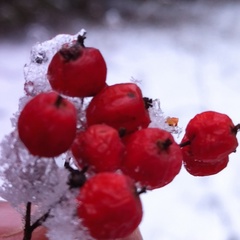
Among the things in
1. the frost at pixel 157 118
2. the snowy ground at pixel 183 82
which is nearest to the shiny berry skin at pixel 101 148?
the frost at pixel 157 118

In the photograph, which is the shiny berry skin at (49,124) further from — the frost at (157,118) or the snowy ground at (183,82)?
the snowy ground at (183,82)

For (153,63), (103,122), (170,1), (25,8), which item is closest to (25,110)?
(103,122)

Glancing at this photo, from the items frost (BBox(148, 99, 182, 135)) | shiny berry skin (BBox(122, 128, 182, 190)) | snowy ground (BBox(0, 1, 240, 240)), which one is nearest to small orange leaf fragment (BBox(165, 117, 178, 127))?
frost (BBox(148, 99, 182, 135))

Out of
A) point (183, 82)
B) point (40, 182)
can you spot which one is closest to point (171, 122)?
point (40, 182)

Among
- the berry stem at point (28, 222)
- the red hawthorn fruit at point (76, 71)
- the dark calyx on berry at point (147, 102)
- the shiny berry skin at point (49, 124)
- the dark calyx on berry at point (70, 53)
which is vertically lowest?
the berry stem at point (28, 222)

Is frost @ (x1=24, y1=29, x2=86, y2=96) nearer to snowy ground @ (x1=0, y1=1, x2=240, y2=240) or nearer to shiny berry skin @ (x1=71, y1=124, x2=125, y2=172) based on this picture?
shiny berry skin @ (x1=71, y1=124, x2=125, y2=172)

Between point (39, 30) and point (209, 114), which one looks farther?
point (39, 30)

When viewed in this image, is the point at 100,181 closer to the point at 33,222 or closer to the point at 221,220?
the point at 33,222
